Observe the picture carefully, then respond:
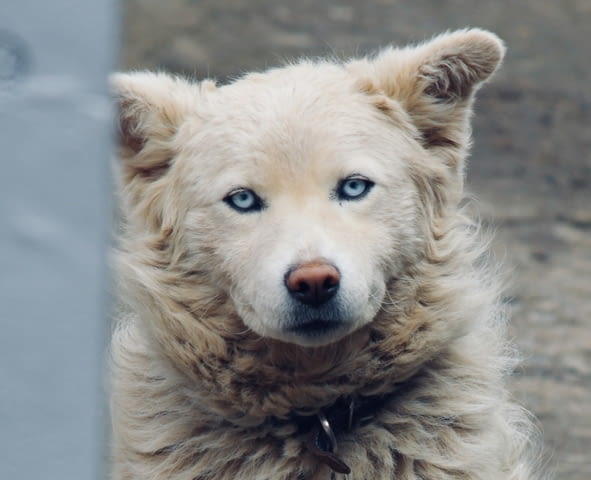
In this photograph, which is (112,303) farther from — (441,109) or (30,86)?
(30,86)

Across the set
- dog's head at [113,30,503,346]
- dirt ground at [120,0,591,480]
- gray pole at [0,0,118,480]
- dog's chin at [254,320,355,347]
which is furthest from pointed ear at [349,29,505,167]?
gray pole at [0,0,118,480]

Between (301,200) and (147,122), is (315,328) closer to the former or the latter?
(301,200)

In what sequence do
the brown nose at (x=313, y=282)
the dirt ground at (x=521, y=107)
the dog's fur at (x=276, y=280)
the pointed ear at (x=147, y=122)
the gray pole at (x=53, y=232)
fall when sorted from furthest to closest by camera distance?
the dirt ground at (x=521, y=107) < the pointed ear at (x=147, y=122) < the dog's fur at (x=276, y=280) < the brown nose at (x=313, y=282) < the gray pole at (x=53, y=232)

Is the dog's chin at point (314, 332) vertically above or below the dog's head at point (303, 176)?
below

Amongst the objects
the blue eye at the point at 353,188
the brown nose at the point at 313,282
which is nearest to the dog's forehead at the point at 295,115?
the blue eye at the point at 353,188

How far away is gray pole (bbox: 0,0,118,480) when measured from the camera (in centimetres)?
133

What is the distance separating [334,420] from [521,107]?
6947 mm

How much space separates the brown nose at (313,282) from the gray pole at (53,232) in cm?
171

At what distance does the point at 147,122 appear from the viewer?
3.77 meters

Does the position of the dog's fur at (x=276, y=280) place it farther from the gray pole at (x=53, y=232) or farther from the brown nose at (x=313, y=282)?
the gray pole at (x=53, y=232)

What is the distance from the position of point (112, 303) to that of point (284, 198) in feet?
3.34

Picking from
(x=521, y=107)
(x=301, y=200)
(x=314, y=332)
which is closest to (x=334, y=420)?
(x=314, y=332)

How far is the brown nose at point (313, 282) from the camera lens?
3070mm

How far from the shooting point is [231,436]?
3549 mm
